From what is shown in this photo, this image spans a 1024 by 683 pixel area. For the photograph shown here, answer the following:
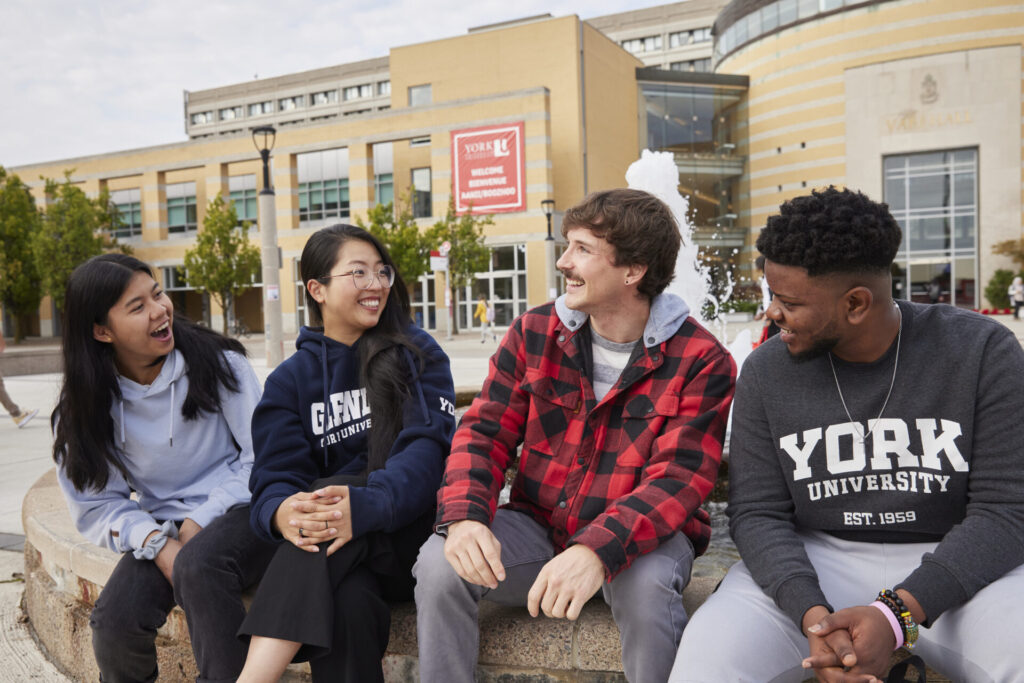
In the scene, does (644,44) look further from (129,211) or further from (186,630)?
(186,630)

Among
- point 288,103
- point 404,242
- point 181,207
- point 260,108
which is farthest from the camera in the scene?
point 260,108

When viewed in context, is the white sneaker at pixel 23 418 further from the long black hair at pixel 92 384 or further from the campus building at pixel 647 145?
the campus building at pixel 647 145

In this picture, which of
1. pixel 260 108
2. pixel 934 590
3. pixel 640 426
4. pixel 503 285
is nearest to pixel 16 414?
pixel 640 426

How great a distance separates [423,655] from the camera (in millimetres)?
1917

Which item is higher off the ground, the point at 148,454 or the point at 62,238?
the point at 62,238

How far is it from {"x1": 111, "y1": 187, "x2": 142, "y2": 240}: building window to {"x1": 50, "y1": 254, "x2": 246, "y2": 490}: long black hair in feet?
140

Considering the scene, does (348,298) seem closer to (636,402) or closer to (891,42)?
(636,402)

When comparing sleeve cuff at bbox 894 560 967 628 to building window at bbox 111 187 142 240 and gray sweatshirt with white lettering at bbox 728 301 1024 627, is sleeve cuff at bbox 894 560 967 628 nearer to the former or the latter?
gray sweatshirt with white lettering at bbox 728 301 1024 627

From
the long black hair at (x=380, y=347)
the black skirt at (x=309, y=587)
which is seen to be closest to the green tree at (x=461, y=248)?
the long black hair at (x=380, y=347)

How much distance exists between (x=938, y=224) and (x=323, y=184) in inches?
1159

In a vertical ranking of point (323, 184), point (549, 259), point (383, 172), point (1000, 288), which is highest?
point (383, 172)

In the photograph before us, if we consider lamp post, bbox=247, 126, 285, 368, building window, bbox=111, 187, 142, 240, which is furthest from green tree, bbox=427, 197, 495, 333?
building window, bbox=111, 187, 142, 240

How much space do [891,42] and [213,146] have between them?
33.3 m

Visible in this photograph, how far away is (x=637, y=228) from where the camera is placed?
216cm
